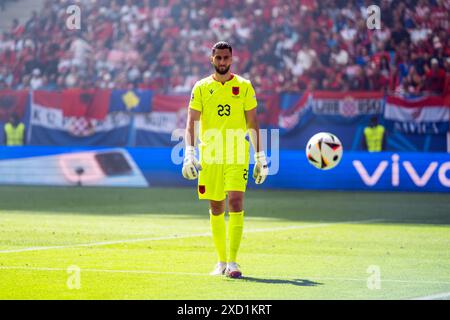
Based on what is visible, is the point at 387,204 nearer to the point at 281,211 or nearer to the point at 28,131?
the point at 281,211

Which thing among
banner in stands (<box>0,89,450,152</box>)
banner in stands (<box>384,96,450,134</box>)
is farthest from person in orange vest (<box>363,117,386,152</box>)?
banner in stands (<box>384,96,450,134</box>)

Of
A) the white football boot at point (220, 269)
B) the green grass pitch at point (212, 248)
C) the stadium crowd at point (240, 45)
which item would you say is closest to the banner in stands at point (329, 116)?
the stadium crowd at point (240, 45)

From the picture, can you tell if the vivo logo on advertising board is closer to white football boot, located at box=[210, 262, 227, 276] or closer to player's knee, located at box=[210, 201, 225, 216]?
player's knee, located at box=[210, 201, 225, 216]

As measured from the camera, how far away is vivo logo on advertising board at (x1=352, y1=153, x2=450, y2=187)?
23033 millimetres

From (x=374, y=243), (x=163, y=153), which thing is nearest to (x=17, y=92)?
(x=163, y=153)

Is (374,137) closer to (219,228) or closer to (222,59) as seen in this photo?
(219,228)

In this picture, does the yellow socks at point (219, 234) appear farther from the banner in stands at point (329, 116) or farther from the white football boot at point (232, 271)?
the banner in stands at point (329, 116)

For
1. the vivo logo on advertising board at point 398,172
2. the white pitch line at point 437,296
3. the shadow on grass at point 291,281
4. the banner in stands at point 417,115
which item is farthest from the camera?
the banner in stands at point 417,115

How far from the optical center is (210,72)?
29.7 m

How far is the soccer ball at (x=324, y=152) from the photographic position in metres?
13.9

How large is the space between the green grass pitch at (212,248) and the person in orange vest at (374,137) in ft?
9.97

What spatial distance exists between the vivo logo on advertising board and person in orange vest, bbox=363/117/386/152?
1.24 metres

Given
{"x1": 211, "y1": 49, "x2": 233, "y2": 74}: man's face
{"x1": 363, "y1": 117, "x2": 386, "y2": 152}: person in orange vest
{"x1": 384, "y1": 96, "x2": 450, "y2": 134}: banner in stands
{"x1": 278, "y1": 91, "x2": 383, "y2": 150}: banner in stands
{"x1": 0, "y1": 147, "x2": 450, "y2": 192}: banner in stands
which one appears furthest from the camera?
{"x1": 278, "y1": 91, "x2": 383, "y2": 150}: banner in stands

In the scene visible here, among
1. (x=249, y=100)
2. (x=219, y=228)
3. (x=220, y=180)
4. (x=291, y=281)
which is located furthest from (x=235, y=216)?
(x=249, y=100)
